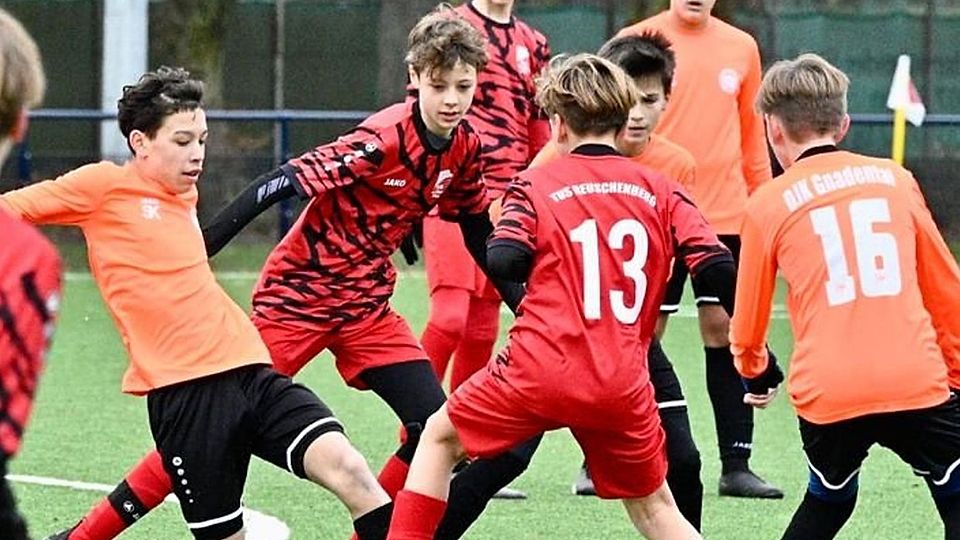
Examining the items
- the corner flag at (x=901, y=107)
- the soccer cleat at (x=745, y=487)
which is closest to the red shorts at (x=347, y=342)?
the soccer cleat at (x=745, y=487)

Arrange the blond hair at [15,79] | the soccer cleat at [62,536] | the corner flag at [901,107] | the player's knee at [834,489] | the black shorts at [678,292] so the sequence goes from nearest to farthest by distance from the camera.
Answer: the blond hair at [15,79], the player's knee at [834,489], the soccer cleat at [62,536], the black shorts at [678,292], the corner flag at [901,107]

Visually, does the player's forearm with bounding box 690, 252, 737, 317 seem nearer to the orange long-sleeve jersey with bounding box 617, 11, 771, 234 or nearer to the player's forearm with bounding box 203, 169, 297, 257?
the player's forearm with bounding box 203, 169, 297, 257

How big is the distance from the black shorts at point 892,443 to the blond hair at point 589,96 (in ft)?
2.96

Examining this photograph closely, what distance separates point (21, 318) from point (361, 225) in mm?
2822

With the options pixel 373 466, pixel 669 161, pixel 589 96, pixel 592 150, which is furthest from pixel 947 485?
pixel 373 466

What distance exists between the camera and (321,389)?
33.0 ft

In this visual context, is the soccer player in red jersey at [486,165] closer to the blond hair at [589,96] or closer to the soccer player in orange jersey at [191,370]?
the soccer player in orange jersey at [191,370]

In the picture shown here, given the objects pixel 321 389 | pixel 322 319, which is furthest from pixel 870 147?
pixel 322 319

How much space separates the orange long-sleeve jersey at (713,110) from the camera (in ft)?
24.5

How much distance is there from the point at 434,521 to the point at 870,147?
1170 cm

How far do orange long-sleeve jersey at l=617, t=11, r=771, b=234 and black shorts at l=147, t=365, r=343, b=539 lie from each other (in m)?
2.42

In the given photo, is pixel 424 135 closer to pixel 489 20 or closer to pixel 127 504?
pixel 127 504

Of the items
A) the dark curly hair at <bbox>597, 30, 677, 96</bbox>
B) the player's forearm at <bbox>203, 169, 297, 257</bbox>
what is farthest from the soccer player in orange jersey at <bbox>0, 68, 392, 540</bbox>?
the dark curly hair at <bbox>597, 30, 677, 96</bbox>

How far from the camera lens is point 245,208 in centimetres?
571
